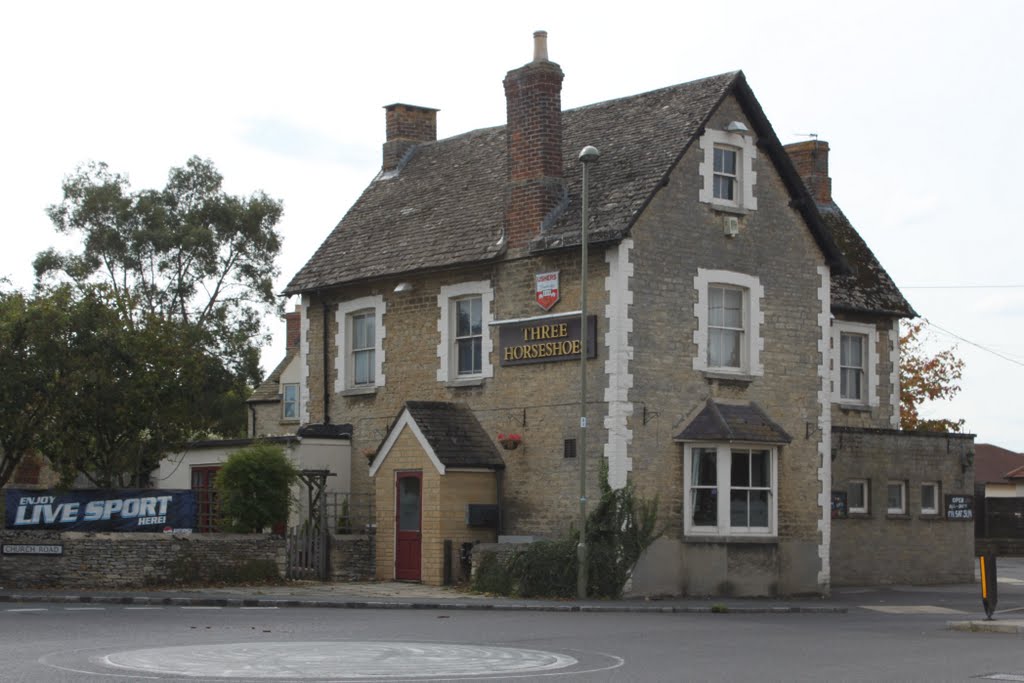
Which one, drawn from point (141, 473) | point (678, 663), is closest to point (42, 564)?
point (141, 473)

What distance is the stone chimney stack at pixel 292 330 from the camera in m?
56.1

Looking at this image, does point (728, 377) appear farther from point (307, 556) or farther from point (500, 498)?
point (307, 556)

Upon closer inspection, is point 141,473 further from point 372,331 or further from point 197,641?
point 197,641

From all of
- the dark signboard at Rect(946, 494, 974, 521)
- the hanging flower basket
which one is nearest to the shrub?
the hanging flower basket

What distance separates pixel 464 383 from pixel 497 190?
4445mm

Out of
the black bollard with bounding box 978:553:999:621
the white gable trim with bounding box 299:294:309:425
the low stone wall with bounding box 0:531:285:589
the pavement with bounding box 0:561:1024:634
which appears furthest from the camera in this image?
the white gable trim with bounding box 299:294:309:425

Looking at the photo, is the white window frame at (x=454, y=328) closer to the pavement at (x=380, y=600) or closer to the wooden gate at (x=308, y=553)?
the wooden gate at (x=308, y=553)

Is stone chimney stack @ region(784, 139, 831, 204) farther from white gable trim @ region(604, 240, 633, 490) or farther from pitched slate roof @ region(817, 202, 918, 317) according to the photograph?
white gable trim @ region(604, 240, 633, 490)

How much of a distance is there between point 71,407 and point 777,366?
14182 mm

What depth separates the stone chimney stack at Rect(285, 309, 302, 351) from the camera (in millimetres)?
56062

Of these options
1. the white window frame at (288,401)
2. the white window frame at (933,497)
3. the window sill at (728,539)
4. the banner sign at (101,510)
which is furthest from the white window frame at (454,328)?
the white window frame at (288,401)

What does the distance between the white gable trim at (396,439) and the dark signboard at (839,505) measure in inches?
391

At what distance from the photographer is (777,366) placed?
30.5 meters

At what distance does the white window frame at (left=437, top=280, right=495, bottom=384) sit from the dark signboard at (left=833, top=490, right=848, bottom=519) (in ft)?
29.8
